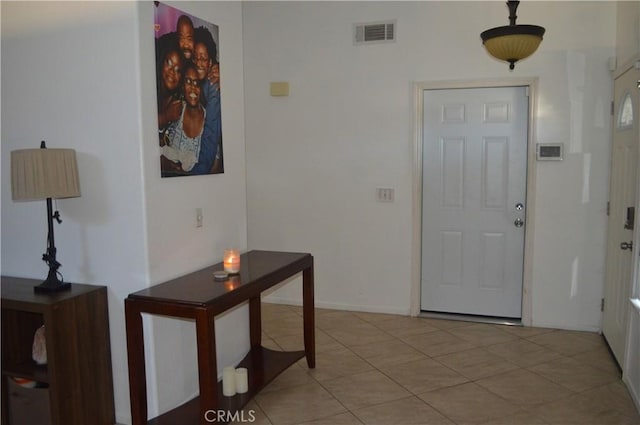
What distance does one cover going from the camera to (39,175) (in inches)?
96.0

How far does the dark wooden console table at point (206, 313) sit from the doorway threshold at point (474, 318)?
5.38 feet

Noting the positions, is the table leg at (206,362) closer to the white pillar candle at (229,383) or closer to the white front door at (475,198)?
the white pillar candle at (229,383)

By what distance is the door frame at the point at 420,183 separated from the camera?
4.19 metres

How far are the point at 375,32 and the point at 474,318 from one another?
8.56 ft

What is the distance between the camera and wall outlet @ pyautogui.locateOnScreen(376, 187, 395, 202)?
4621 millimetres

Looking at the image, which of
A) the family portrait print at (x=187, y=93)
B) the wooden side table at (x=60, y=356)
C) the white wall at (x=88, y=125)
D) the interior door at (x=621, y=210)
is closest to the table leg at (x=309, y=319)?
the family portrait print at (x=187, y=93)

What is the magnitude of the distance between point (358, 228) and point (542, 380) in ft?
6.58

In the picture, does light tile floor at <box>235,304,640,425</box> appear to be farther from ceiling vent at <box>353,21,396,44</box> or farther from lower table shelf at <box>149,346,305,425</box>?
ceiling vent at <box>353,21,396,44</box>

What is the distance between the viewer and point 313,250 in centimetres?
493

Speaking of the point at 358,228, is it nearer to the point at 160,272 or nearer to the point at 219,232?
the point at 219,232

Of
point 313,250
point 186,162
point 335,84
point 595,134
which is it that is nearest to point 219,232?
point 186,162

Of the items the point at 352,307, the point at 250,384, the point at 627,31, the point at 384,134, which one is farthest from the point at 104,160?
the point at 627,31

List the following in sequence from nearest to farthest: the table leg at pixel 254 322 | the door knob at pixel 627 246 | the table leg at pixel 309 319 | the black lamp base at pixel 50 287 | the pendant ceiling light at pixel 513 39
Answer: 1. the black lamp base at pixel 50 287
2. the pendant ceiling light at pixel 513 39
3. the door knob at pixel 627 246
4. the table leg at pixel 309 319
5. the table leg at pixel 254 322

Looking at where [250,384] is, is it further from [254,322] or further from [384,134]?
[384,134]
